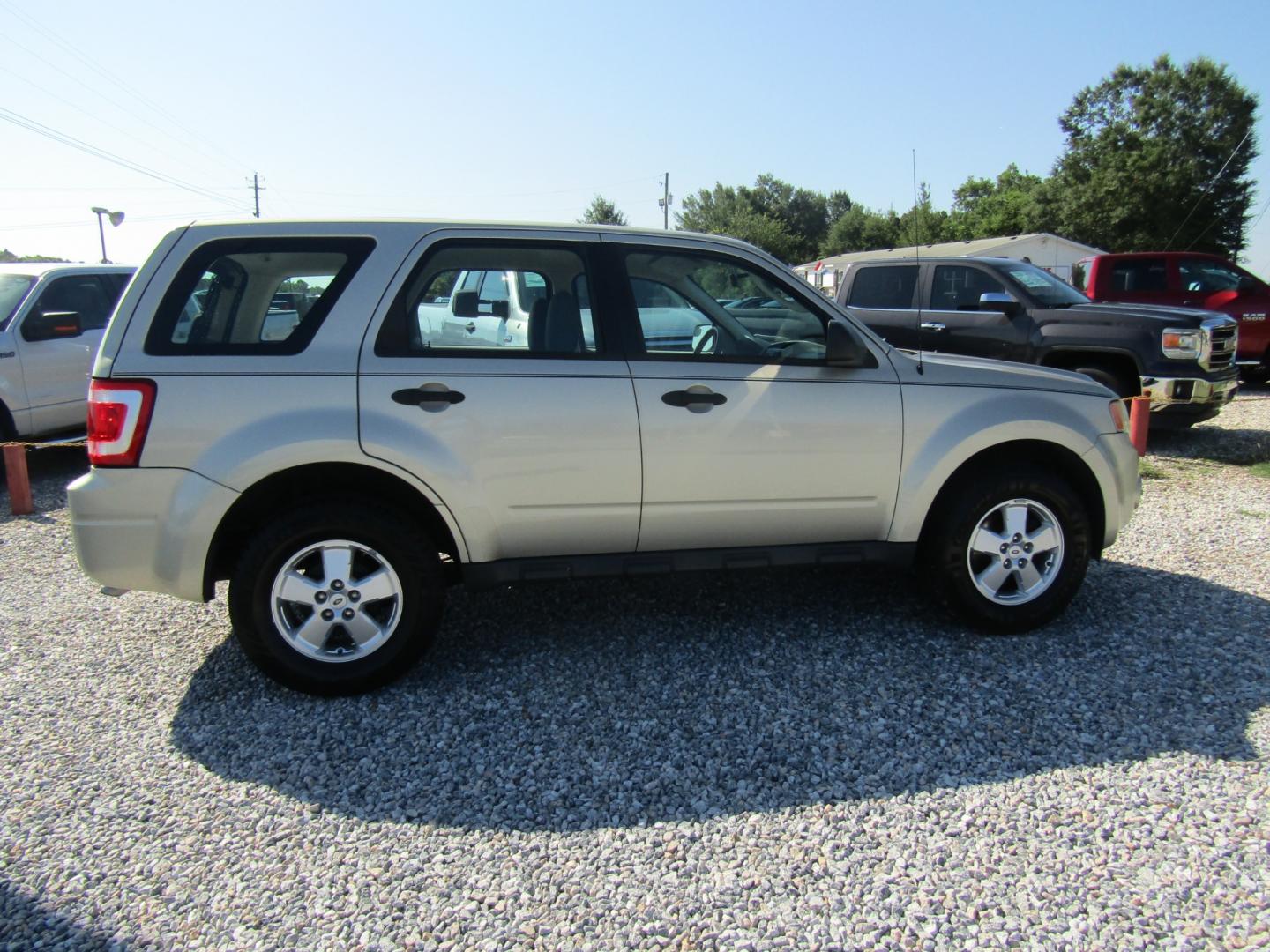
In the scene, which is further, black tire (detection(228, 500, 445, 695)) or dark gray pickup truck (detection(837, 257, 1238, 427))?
dark gray pickup truck (detection(837, 257, 1238, 427))

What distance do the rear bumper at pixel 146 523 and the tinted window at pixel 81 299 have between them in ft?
20.0

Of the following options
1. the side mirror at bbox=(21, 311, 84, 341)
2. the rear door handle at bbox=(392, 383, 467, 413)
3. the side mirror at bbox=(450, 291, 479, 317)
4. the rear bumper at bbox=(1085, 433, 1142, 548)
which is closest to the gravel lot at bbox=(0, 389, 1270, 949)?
the rear bumper at bbox=(1085, 433, 1142, 548)

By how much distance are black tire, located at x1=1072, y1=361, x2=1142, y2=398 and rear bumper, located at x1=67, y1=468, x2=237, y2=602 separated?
8.22m

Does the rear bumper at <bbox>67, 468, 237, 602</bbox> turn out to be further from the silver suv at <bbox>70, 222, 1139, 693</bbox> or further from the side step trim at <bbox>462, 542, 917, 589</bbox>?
the side step trim at <bbox>462, 542, 917, 589</bbox>

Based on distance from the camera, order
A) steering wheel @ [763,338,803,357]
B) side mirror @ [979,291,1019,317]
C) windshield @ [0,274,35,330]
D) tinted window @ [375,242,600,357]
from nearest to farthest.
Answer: tinted window @ [375,242,600,357], steering wheel @ [763,338,803,357], windshield @ [0,274,35,330], side mirror @ [979,291,1019,317]

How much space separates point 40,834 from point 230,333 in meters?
1.89

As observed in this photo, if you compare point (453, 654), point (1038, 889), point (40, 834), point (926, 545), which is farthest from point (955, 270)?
point (40, 834)

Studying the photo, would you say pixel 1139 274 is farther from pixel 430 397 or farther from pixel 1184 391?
pixel 430 397

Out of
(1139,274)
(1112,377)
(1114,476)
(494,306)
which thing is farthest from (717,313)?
(1139,274)

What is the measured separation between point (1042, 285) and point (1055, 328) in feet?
2.49

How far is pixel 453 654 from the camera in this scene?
13.9 feet

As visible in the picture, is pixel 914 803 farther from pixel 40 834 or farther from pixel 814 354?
pixel 40 834

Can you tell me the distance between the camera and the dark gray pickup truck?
8.71 meters

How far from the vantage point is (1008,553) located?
4.27m
